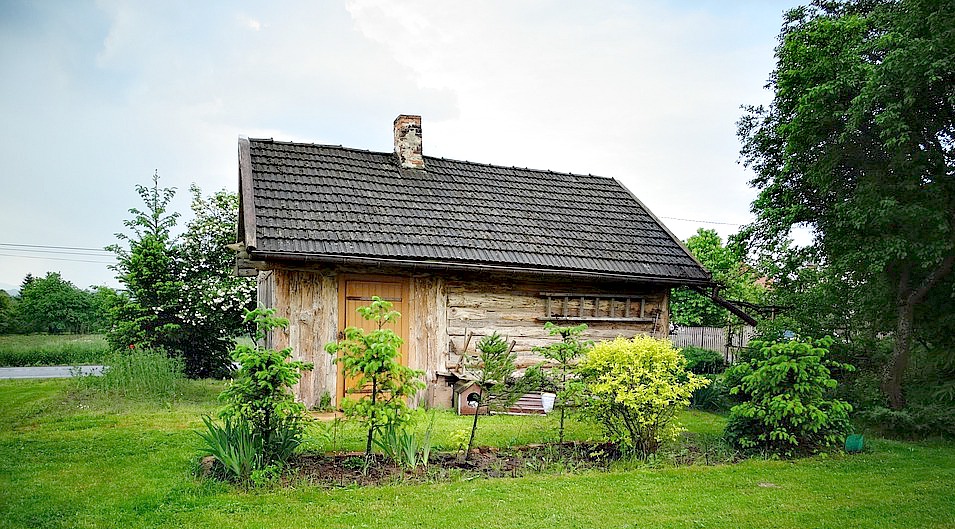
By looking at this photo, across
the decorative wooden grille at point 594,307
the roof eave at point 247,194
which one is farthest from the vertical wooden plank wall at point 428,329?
the roof eave at point 247,194

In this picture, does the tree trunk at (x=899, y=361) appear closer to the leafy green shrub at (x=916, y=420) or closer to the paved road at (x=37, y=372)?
the leafy green shrub at (x=916, y=420)

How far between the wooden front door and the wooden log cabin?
0.7 inches

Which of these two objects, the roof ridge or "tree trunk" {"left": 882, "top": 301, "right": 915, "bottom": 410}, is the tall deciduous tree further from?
"tree trunk" {"left": 882, "top": 301, "right": 915, "bottom": 410}

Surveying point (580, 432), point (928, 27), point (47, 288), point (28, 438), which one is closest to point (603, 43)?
point (928, 27)

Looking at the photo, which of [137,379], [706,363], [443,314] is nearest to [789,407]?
[443,314]

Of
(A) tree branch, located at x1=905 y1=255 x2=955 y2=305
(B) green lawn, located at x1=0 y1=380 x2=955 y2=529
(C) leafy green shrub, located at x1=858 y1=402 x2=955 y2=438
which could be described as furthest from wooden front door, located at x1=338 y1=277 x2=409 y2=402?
(A) tree branch, located at x1=905 y1=255 x2=955 y2=305

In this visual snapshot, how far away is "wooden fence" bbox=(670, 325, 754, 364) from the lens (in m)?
20.5

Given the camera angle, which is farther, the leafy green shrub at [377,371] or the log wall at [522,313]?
the log wall at [522,313]

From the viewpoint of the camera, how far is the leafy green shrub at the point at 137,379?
11.5m

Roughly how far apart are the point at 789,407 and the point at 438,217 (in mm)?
6459

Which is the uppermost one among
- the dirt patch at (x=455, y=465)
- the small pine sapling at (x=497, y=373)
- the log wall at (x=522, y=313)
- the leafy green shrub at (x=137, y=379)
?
the log wall at (x=522, y=313)

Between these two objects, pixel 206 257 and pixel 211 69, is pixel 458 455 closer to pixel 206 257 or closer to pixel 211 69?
pixel 211 69

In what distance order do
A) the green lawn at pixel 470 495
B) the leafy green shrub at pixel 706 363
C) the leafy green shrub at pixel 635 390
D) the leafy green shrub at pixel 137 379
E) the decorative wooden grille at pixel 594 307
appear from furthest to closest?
the leafy green shrub at pixel 706 363 → the decorative wooden grille at pixel 594 307 → the leafy green shrub at pixel 137 379 → the leafy green shrub at pixel 635 390 → the green lawn at pixel 470 495

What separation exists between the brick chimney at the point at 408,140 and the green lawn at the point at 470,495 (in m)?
6.43
